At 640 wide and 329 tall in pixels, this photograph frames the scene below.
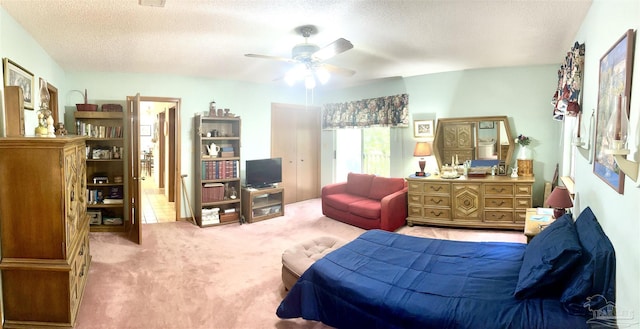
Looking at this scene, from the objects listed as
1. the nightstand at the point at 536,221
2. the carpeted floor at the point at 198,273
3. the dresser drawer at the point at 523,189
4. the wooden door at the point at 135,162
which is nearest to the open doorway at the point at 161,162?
the wooden door at the point at 135,162

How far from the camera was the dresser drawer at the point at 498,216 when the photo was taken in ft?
14.3

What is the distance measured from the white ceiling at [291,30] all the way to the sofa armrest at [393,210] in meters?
1.81

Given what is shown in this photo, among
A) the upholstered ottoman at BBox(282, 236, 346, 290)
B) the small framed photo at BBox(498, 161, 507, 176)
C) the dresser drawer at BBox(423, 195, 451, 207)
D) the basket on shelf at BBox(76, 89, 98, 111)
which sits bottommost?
the upholstered ottoman at BBox(282, 236, 346, 290)

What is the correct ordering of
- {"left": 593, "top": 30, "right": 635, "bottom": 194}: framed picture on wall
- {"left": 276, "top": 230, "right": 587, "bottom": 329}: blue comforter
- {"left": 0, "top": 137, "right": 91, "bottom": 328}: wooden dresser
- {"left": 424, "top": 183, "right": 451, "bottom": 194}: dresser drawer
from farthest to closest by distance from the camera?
{"left": 424, "top": 183, "right": 451, "bottom": 194}: dresser drawer
{"left": 0, "top": 137, "right": 91, "bottom": 328}: wooden dresser
{"left": 276, "top": 230, "right": 587, "bottom": 329}: blue comforter
{"left": 593, "top": 30, "right": 635, "bottom": 194}: framed picture on wall

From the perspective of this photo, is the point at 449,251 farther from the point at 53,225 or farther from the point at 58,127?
the point at 58,127

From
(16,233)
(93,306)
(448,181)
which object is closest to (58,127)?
(16,233)

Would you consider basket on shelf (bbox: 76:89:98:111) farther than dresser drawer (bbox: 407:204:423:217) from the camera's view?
No

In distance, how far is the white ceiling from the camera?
8.18 ft

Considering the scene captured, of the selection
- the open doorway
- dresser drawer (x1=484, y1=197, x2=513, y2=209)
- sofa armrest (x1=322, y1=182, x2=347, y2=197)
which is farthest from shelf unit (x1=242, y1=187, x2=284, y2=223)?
dresser drawer (x1=484, y1=197, x2=513, y2=209)

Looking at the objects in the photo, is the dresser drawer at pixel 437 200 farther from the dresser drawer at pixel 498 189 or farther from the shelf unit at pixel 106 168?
the shelf unit at pixel 106 168

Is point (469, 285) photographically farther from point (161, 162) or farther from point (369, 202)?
point (161, 162)

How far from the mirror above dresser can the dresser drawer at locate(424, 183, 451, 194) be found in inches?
22.9

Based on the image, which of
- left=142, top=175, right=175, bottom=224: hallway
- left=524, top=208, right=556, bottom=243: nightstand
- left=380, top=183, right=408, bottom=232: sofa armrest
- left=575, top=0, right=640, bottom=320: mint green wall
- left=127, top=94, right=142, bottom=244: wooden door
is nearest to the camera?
left=575, top=0, right=640, bottom=320: mint green wall

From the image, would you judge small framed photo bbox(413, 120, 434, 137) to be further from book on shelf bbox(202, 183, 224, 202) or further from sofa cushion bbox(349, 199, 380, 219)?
book on shelf bbox(202, 183, 224, 202)
